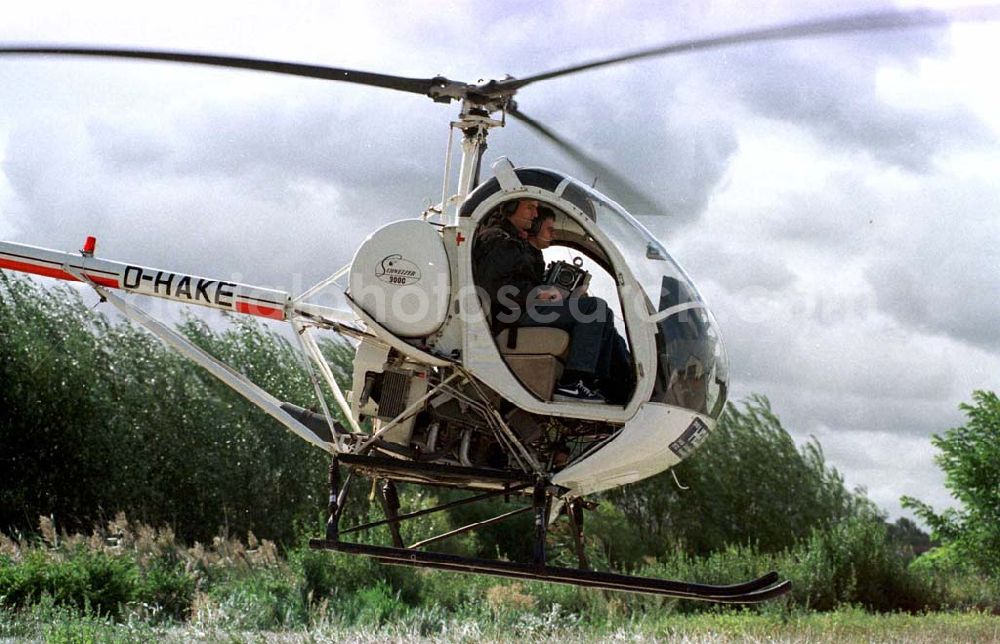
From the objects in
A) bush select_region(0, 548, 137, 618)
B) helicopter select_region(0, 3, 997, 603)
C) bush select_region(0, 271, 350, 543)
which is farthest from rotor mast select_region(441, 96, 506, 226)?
bush select_region(0, 271, 350, 543)

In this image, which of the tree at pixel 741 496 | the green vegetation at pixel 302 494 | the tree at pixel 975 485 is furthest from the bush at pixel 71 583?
the tree at pixel 975 485

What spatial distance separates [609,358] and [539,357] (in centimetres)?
42

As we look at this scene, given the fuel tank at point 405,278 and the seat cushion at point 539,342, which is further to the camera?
the fuel tank at point 405,278

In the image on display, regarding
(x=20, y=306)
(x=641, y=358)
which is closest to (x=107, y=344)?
(x=20, y=306)

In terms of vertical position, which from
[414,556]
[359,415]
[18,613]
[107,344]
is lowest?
[18,613]

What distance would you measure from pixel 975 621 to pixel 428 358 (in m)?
10.9

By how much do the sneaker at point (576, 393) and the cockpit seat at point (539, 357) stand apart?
0.07 meters

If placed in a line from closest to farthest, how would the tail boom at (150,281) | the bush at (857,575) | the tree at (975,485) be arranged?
the tail boom at (150,281) < the bush at (857,575) < the tree at (975,485)

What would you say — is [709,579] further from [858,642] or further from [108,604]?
[108,604]

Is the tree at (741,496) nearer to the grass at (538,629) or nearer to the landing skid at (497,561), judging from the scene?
the grass at (538,629)

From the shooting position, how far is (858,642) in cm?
1098

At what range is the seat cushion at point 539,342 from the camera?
6.53 m

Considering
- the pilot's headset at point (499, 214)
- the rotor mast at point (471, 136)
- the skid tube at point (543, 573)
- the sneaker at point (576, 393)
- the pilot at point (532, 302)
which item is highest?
the rotor mast at point (471, 136)

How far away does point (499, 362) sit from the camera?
664cm
